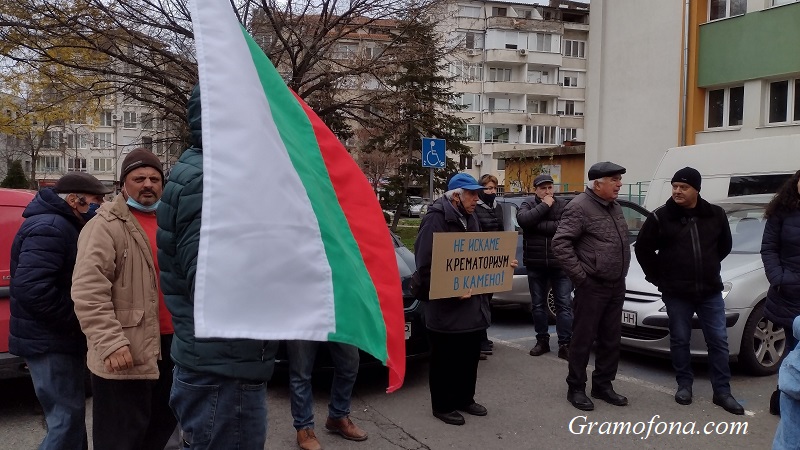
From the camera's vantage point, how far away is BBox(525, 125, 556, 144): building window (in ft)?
190

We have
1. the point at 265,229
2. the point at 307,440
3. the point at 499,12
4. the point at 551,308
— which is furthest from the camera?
the point at 499,12

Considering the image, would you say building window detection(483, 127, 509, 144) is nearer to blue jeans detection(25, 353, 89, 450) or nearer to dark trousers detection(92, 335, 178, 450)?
blue jeans detection(25, 353, 89, 450)

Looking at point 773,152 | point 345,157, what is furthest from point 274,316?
point 773,152

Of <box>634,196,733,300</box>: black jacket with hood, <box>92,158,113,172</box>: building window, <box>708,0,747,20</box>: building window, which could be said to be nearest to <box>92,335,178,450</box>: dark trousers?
<box>634,196,733,300</box>: black jacket with hood

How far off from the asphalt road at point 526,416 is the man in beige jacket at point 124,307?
1518 millimetres

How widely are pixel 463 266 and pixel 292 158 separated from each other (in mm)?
2891

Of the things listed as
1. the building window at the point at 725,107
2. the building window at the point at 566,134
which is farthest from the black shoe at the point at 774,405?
the building window at the point at 566,134

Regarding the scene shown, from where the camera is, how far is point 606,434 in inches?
189

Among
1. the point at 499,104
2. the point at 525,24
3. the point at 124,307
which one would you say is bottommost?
the point at 124,307

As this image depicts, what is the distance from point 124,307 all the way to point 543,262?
4661mm

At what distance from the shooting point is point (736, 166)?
12.2 m

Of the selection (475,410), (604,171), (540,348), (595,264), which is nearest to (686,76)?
(540,348)

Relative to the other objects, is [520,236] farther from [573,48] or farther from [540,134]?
[573,48]

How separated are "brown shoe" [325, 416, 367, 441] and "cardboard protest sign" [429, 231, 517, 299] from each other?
3.55 feet
